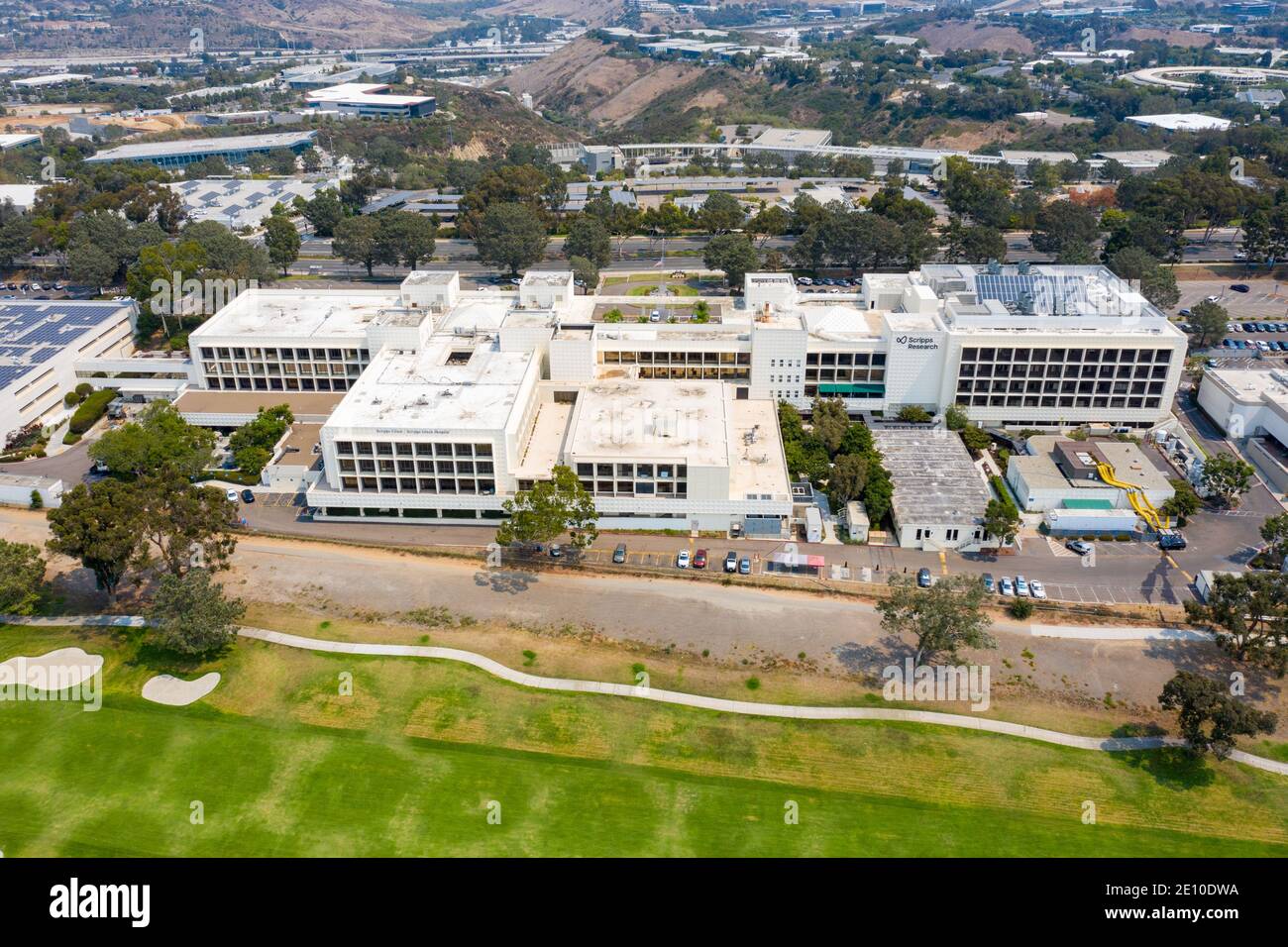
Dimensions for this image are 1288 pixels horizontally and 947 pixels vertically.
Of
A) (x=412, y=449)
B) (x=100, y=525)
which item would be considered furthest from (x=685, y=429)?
(x=100, y=525)

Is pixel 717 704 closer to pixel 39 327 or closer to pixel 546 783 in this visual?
pixel 546 783

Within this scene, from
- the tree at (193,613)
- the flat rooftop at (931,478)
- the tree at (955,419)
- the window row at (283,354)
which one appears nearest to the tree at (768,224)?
the tree at (955,419)

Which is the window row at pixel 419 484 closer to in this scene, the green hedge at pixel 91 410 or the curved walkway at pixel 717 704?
the curved walkway at pixel 717 704

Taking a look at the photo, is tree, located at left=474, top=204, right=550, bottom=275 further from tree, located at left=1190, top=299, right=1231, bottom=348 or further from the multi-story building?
tree, located at left=1190, top=299, right=1231, bottom=348

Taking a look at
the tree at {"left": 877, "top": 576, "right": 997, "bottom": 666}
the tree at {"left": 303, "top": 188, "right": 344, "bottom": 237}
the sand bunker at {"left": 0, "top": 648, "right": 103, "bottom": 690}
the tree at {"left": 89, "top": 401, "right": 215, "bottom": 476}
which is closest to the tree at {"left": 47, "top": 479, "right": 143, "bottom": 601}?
the sand bunker at {"left": 0, "top": 648, "right": 103, "bottom": 690}
